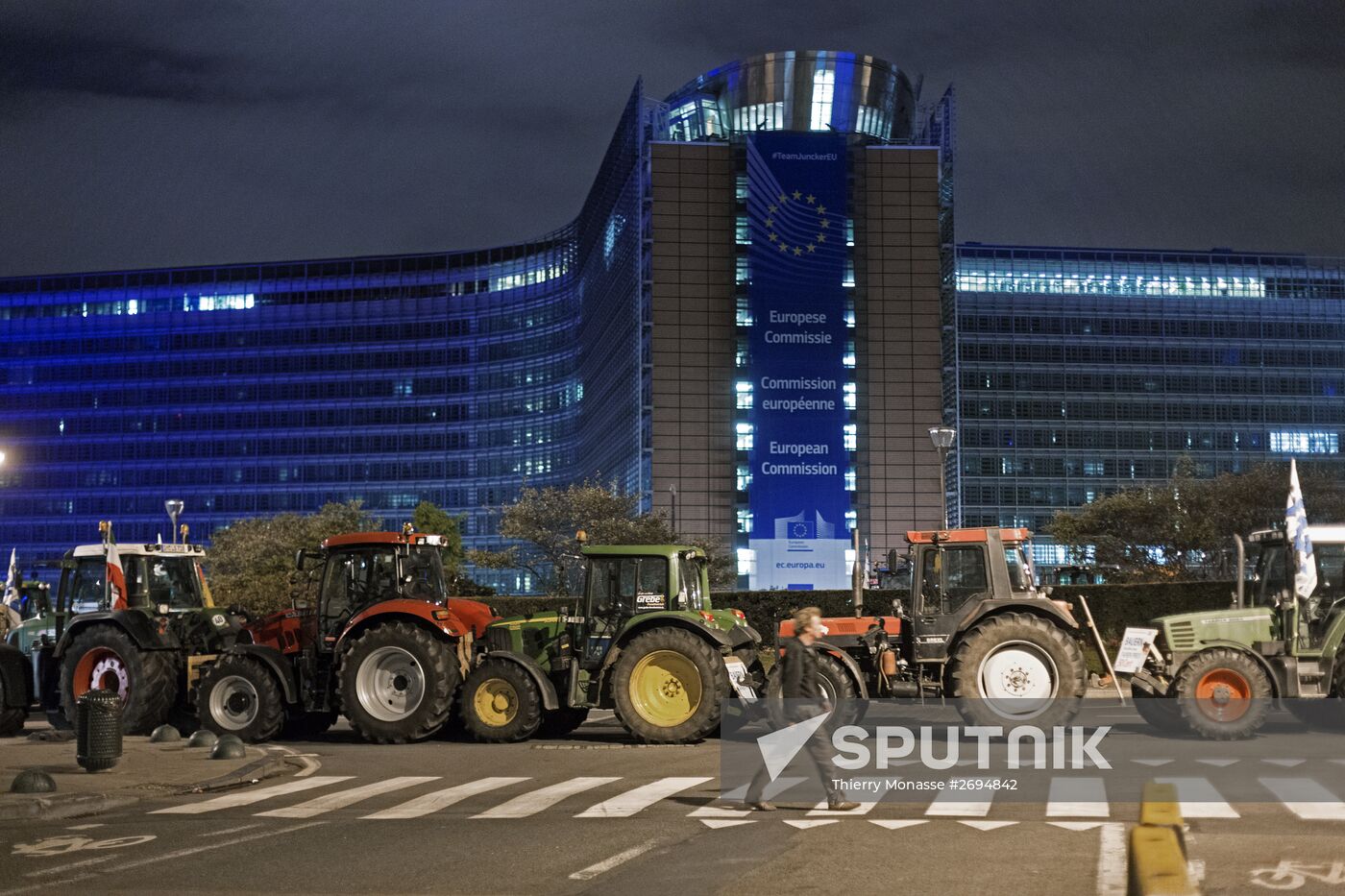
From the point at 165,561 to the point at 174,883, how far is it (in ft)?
45.9

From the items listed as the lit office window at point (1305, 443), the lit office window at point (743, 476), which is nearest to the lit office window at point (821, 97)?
the lit office window at point (743, 476)

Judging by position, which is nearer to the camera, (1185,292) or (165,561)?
(165,561)

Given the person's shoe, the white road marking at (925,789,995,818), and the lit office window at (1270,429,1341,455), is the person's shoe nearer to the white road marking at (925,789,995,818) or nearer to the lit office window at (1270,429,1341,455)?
the white road marking at (925,789,995,818)

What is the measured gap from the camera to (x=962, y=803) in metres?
13.2

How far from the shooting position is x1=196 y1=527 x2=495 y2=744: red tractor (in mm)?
20000

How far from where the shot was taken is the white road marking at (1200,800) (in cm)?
1234

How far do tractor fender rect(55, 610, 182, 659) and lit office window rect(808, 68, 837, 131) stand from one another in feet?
317

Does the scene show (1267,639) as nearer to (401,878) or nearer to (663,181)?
(401,878)

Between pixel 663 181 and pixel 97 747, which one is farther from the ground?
pixel 663 181

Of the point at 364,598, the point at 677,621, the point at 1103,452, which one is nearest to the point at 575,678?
the point at 677,621

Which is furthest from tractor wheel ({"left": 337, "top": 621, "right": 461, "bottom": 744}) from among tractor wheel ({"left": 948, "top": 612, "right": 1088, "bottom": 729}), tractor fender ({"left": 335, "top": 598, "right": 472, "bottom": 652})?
tractor wheel ({"left": 948, "top": 612, "right": 1088, "bottom": 729})

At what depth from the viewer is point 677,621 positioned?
19.5 meters

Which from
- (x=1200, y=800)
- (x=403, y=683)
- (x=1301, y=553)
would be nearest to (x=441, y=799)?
(x=403, y=683)

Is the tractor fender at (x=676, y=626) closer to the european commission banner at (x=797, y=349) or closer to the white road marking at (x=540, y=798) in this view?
the white road marking at (x=540, y=798)
